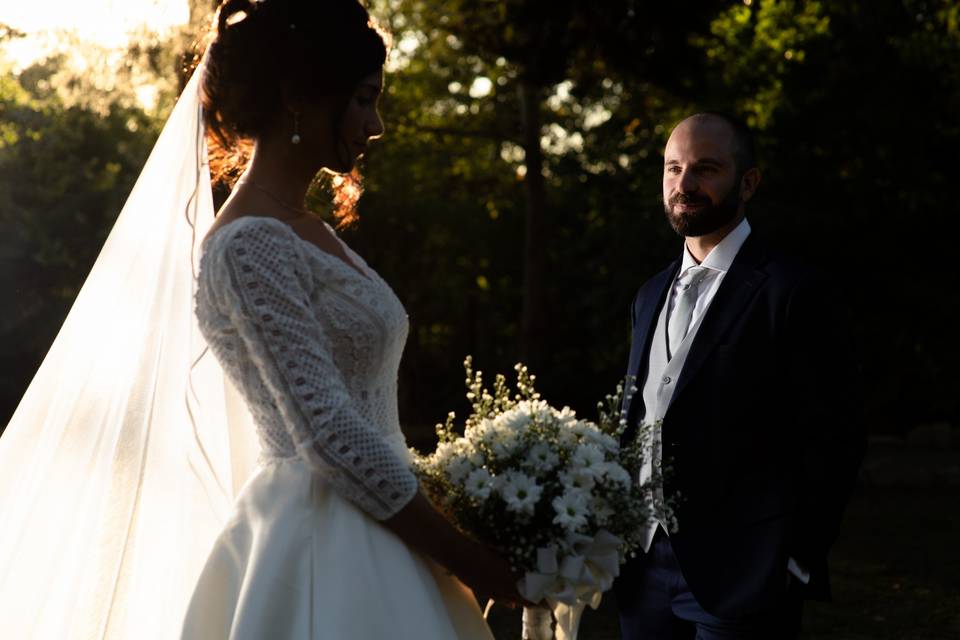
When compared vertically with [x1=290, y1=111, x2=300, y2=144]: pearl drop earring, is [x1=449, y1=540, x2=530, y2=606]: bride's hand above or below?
below

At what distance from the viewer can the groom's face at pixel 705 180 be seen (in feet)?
12.3

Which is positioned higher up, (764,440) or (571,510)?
(571,510)

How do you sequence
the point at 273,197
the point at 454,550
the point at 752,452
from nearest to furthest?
the point at 454,550
the point at 273,197
the point at 752,452

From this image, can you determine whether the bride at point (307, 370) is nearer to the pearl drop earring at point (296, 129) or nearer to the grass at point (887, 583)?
the pearl drop earring at point (296, 129)

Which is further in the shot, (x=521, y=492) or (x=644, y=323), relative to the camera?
(x=644, y=323)

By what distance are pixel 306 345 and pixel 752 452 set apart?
5.25 ft

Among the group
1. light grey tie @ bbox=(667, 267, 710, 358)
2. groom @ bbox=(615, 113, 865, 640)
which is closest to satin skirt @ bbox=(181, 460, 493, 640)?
groom @ bbox=(615, 113, 865, 640)

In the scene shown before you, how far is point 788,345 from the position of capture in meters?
3.49

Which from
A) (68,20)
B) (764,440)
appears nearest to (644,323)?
(764,440)

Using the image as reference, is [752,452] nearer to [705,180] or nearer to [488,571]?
[705,180]

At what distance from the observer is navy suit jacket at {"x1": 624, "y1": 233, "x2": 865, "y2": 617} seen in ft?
11.2

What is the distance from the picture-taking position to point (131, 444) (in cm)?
309

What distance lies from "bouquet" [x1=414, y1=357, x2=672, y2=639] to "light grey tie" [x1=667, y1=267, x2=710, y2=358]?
41.7 inches

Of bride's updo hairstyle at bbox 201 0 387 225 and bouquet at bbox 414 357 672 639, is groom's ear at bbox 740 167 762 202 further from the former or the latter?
bride's updo hairstyle at bbox 201 0 387 225
